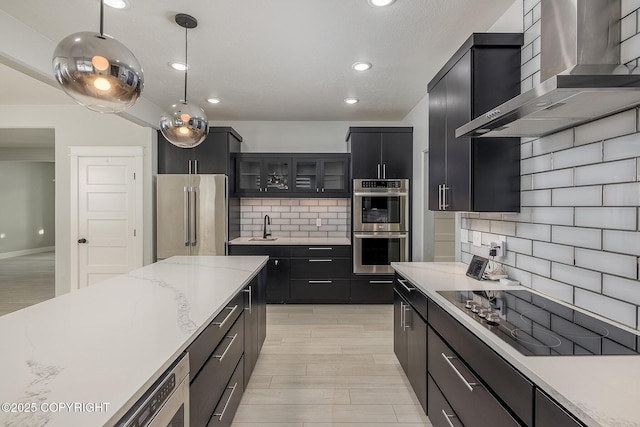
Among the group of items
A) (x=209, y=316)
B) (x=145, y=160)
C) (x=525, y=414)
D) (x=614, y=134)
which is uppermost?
(x=145, y=160)

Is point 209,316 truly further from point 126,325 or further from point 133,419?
point 133,419

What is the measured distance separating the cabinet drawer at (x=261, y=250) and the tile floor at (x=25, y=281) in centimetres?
297

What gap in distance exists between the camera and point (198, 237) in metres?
4.45

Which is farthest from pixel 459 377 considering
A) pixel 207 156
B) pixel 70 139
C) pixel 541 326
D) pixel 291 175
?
pixel 70 139

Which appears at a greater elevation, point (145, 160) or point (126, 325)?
point (145, 160)

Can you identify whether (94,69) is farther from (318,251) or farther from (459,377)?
(318,251)

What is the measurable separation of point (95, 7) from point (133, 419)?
2540mm

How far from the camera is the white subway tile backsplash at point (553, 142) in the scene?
1.71 metres

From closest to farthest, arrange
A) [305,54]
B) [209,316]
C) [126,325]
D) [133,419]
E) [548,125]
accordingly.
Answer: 1. [133,419]
2. [126,325]
3. [209,316]
4. [548,125]
5. [305,54]

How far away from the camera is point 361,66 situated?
313cm

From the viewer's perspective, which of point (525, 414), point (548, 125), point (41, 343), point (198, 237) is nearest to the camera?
point (525, 414)

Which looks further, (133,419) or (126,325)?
(126,325)

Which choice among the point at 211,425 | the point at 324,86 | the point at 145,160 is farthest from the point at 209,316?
the point at 145,160
